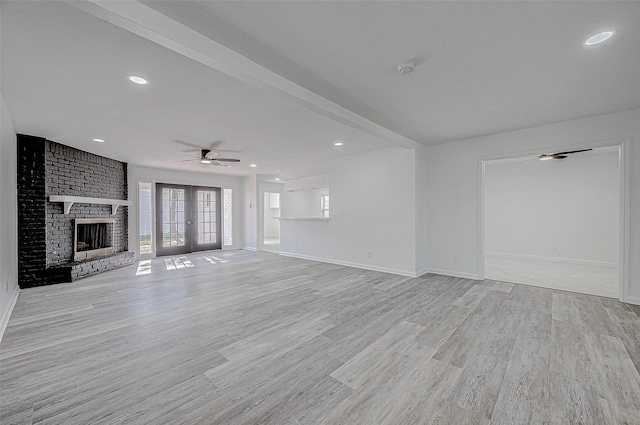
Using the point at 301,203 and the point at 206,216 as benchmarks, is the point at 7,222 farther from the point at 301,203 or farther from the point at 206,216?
the point at 301,203

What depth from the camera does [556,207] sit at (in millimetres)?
6367

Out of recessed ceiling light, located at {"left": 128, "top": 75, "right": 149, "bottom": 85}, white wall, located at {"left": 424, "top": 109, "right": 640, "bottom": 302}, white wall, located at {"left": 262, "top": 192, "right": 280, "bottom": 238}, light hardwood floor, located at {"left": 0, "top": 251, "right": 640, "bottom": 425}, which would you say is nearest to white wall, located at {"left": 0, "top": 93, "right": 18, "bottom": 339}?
light hardwood floor, located at {"left": 0, "top": 251, "right": 640, "bottom": 425}

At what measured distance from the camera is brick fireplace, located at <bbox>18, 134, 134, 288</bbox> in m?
4.41

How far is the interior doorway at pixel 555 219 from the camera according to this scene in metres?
5.48

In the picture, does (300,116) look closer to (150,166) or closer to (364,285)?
(364,285)

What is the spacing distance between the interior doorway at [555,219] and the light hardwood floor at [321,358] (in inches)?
79.5

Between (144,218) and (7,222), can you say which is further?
(144,218)

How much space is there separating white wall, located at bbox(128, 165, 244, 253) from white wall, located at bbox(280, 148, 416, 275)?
11.3ft

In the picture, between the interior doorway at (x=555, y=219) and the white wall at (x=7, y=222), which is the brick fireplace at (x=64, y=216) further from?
the interior doorway at (x=555, y=219)

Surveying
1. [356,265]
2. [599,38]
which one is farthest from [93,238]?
[599,38]

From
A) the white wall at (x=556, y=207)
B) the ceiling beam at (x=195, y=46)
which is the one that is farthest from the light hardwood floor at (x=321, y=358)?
the white wall at (x=556, y=207)

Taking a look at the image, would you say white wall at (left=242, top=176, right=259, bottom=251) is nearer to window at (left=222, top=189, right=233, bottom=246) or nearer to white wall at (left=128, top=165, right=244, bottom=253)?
white wall at (left=128, top=165, right=244, bottom=253)

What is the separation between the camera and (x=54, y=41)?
200cm

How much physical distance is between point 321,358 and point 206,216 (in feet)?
24.8
